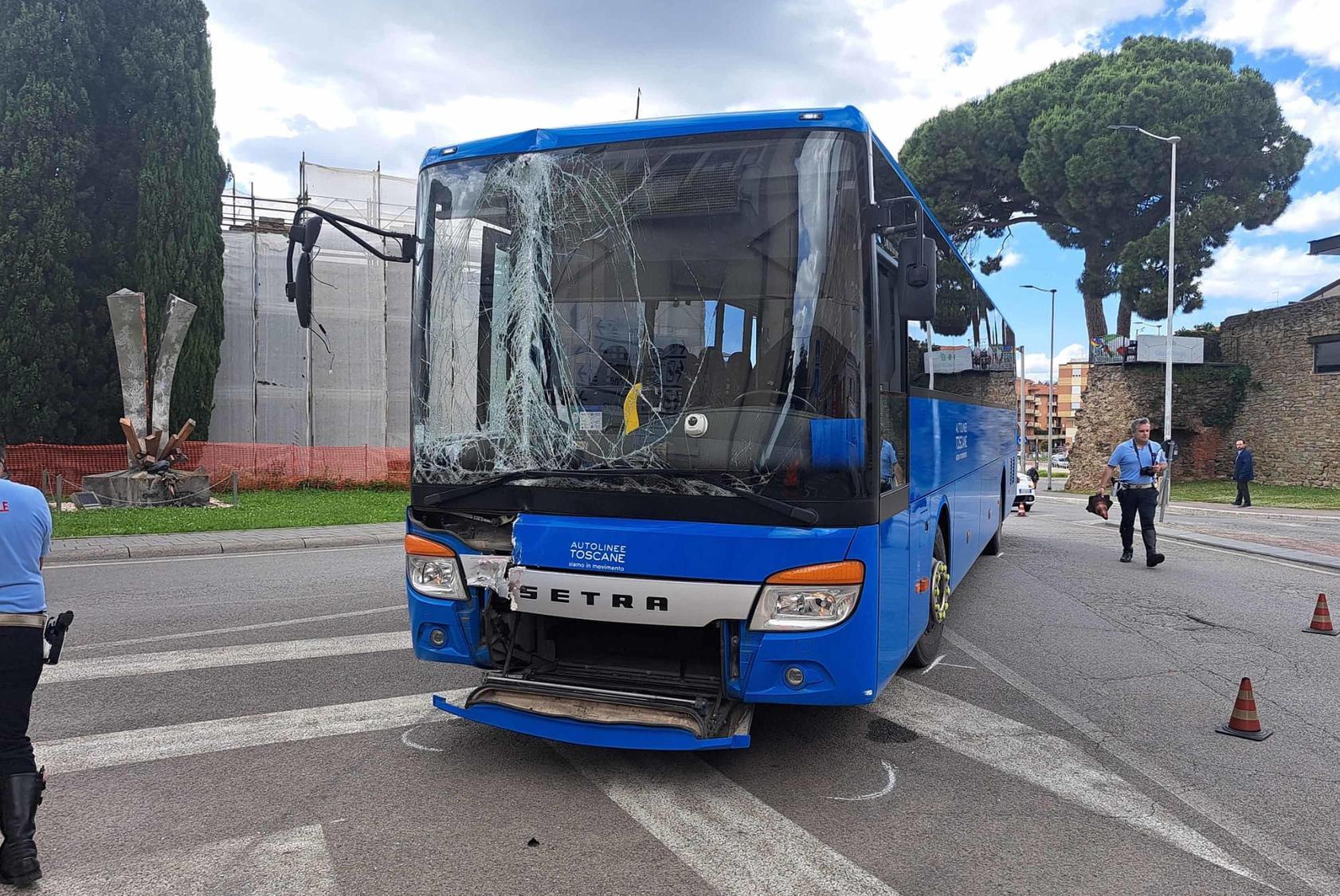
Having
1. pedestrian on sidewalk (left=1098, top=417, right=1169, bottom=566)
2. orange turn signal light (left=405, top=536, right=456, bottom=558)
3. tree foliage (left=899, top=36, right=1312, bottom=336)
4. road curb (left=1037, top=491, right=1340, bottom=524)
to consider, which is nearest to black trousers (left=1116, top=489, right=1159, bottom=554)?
pedestrian on sidewalk (left=1098, top=417, right=1169, bottom=566)

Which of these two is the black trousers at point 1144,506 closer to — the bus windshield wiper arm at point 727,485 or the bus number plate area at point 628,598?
the bus windshield wiper arm at point 727,485

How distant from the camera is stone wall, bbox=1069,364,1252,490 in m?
37.7

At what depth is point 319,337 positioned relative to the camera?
2717cm

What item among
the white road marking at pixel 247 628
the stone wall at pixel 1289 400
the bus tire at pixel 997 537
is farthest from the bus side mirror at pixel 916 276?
the stone wall at pixel 1289 400

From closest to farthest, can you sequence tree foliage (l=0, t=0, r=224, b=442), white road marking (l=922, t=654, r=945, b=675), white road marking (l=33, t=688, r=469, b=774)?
white road marking (l=33, t=688, r=469, b=774), white road marking (l=922, t=654, r=945, b=675), tree foliage (l=0, t=0, r=224, b=442)

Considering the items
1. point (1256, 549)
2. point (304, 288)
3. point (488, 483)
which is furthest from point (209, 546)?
point (1256, 549)

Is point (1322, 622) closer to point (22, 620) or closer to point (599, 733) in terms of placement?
point (599, 733)

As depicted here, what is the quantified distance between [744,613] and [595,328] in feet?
4.94

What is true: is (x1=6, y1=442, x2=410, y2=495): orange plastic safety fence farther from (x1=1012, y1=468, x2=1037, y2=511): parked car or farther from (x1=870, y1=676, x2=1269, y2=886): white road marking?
(x1=870, y1=676, x2=1269, y2=886): white road marking

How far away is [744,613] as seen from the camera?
158 inches

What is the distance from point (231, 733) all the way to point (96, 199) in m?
24.1

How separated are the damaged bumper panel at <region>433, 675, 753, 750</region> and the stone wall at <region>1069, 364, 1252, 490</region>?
3694 centimetres

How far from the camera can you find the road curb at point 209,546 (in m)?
11.5

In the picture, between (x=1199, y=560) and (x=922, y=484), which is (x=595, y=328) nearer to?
(x=922, y=484)
